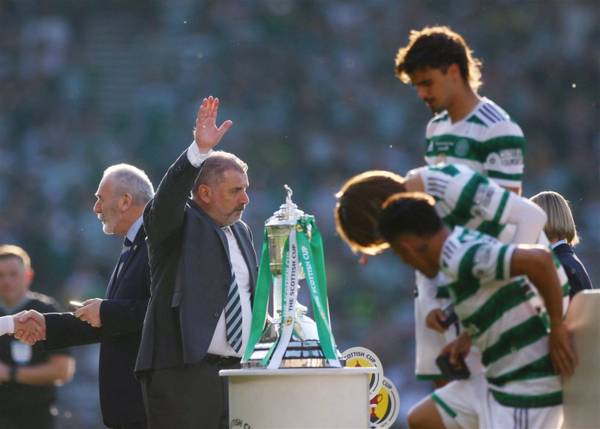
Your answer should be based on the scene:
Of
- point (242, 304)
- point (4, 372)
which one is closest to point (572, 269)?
point (242, 304)

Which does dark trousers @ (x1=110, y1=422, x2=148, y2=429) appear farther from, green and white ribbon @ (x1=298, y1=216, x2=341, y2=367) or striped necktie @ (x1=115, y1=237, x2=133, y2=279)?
green and white ribbon @ (x1=298, y1=216, x2=341, y2=367)

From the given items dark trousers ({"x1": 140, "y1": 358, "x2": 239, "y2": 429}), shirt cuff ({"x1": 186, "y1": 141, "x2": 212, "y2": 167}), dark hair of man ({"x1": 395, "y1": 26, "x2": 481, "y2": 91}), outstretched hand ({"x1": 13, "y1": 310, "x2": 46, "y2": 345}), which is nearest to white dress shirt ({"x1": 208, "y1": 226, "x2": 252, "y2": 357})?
dark trousers ({"x1": 140, "y1": 358, "x2": 239, "y2": 429})

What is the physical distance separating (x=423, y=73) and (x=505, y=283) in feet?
2.71

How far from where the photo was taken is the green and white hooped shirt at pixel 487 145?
430 cm

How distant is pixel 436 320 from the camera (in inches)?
169

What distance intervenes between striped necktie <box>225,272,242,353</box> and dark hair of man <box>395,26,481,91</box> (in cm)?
189

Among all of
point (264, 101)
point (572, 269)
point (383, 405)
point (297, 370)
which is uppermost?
point (264, 101)

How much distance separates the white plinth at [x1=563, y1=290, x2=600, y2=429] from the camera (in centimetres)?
395

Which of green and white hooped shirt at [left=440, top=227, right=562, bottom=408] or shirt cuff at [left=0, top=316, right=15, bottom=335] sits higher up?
shirt cuff at [left=0, top=316, right=15, bottom=335]

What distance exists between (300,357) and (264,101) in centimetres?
789

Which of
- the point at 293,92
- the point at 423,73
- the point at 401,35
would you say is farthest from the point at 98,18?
the point at 423,73

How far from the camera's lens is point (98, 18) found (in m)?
13.7

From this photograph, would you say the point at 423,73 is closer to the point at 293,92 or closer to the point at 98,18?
the point at 293,92

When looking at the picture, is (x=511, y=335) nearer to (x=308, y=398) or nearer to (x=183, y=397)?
(x=308, y=398)
